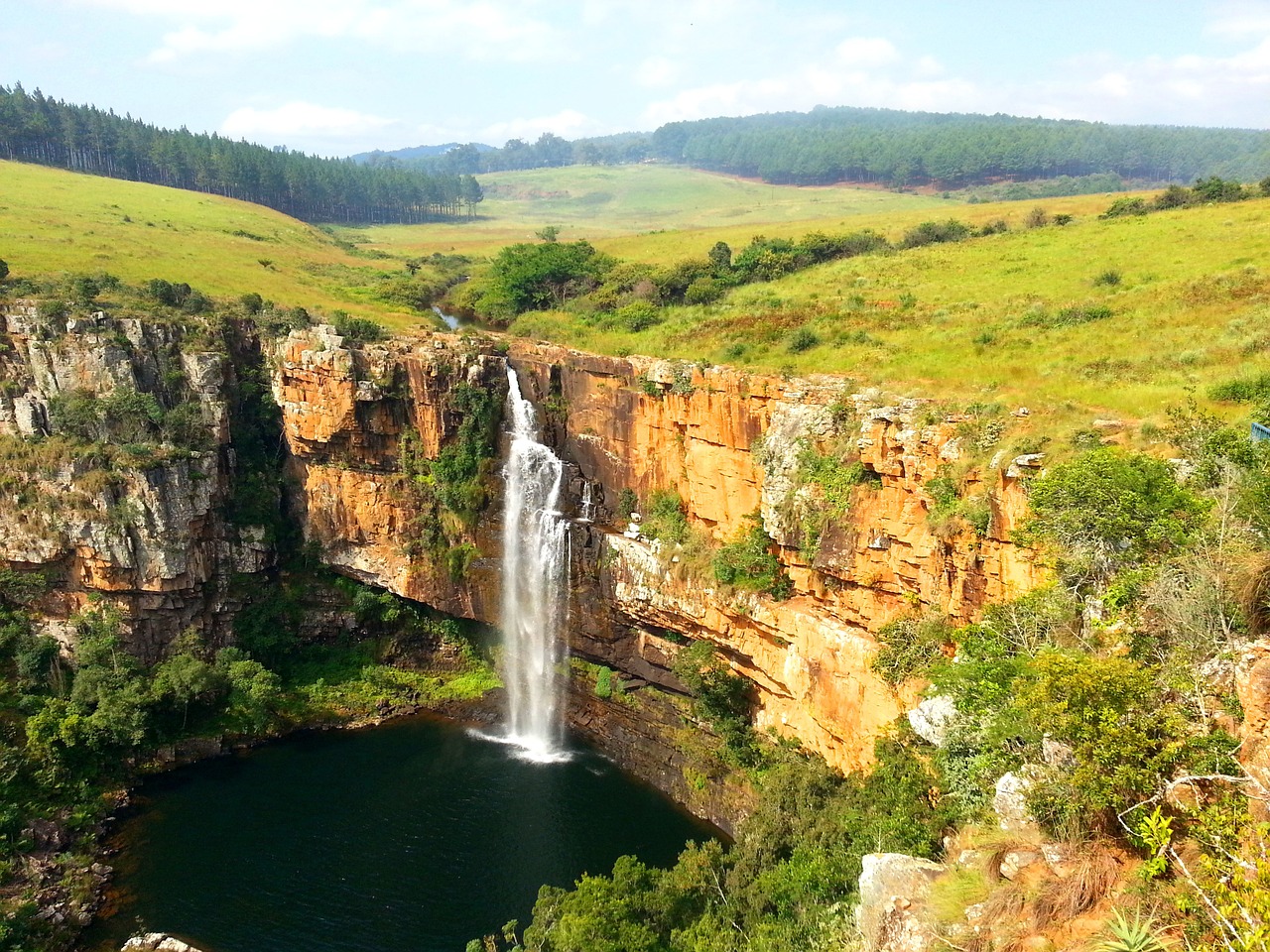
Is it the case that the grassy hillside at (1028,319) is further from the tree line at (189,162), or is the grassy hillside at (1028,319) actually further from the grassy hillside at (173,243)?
the tree line at (189,162)

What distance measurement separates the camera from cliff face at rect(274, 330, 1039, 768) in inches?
898

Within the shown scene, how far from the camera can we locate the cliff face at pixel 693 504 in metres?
22.8

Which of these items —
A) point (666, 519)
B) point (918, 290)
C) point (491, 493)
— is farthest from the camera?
point (918, 290)

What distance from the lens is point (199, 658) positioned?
33.3 m

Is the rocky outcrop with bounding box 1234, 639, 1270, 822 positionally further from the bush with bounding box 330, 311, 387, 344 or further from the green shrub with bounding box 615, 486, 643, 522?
the bush with bounding box 330, 311, 387, 344

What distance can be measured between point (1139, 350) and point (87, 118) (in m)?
101

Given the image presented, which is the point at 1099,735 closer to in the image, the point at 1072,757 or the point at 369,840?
the point at 1072,757

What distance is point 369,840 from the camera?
2694cm

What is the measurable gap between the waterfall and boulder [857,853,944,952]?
68.9 ft

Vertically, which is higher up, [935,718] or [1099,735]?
[1099,735]

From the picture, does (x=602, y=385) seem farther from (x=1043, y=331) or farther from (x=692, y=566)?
(x=1043, y=331)

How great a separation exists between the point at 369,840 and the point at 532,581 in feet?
37.7

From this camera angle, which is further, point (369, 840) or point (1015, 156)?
point (1015, 156)

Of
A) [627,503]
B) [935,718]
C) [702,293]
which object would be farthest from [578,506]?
[935,718]
